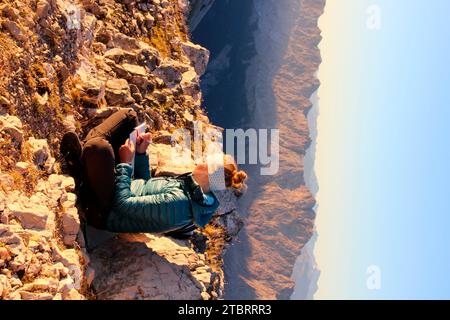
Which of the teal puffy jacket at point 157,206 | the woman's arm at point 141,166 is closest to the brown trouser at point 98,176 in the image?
the teal puffy jacket at point 157,206

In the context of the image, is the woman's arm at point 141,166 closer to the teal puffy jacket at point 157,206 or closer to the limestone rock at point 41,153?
the teal puffy jacket at point 157,206

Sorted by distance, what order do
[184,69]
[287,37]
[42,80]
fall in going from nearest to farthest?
[42,80]
[184,69]
[287,37]

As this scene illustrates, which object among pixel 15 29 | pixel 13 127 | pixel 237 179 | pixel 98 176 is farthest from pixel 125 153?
pixel 15 29

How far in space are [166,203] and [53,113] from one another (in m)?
2.23

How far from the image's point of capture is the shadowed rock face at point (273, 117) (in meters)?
51.2

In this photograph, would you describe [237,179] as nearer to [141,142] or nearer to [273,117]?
[141,142]

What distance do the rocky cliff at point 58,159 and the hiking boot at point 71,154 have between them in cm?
13

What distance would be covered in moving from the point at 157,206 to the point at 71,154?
4.95 ft

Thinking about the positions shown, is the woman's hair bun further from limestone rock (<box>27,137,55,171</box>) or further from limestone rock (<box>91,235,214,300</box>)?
limestone rock (<box>27,137,55,171</box>)

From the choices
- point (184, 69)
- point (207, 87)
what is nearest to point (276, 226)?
point (207, 87)

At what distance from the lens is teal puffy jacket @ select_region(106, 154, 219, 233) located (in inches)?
222

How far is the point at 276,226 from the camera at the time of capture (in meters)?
54.9
